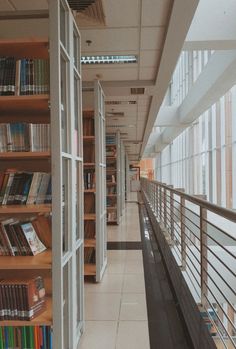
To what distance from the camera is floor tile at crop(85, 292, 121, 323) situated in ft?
10.6

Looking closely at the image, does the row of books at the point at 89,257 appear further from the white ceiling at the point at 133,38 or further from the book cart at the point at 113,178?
the book cart at the point at 113,178

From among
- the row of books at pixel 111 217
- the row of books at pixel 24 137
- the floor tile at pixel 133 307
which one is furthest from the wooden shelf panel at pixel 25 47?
the row of books at pixel 111 217

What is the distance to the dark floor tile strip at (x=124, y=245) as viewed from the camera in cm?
616

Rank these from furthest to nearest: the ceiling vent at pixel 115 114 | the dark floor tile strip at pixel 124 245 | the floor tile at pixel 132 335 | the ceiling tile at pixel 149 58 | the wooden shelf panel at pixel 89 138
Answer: the ceiling vent at pixel 115 114
the dark floor tile strip at pixel 124 245
the wooden shelf panel at pixel 89 138
the ceiling tile at pixel 149 58
the floor tile at pixel 132 335

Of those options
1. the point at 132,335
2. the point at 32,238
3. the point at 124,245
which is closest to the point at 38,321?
the point at 32,238

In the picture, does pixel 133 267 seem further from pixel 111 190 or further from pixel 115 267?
pixel 111 190

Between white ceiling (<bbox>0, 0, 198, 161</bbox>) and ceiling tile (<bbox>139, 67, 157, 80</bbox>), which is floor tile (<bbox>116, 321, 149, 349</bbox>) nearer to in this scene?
white ceiling (<bbox>0, 0, 198, 161</bbox>)

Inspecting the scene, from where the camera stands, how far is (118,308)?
3.41 metres

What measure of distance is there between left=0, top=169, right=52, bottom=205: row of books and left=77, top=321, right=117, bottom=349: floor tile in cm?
118

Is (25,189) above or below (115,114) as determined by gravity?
below

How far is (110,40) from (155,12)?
707 millimetres

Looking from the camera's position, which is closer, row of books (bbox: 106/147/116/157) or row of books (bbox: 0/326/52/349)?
row of books (bbox: 0/326/52/349)

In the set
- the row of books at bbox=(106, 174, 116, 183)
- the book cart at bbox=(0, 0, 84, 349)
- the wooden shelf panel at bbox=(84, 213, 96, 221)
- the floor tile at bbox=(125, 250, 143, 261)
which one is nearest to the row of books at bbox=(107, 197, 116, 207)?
the row of books at bbox=(106, 174, 116, 183)

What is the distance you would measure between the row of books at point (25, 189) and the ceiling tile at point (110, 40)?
166cm
